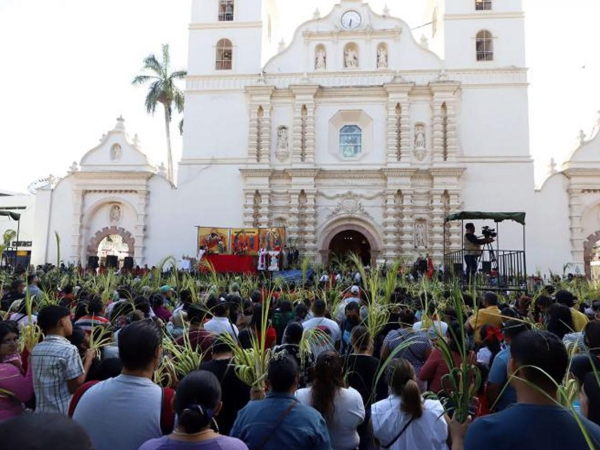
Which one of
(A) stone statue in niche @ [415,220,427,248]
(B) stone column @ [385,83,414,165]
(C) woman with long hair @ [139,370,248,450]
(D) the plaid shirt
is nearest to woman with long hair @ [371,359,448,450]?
(C) woman with long hair @ [139,370,248,450]

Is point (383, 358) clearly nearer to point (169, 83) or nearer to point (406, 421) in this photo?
point (406, 421)

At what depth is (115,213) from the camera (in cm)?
2614

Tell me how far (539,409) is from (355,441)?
66.9 inches

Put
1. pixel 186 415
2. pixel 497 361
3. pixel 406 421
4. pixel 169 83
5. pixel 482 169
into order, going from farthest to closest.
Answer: pixel 169 83, pixel 482 169, pixel 497 361, pixel 406 421, pixel 186 415

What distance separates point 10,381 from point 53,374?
0.91 ft

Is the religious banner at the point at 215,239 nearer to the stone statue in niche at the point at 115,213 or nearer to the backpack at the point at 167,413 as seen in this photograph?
the stone statue in niche at the point at 115,213

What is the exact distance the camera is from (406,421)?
11.0 ft

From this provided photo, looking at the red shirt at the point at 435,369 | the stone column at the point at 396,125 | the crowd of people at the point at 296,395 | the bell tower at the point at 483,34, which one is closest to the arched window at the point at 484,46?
the bell tower at the point at 483,34

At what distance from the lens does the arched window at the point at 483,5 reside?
1011 inches

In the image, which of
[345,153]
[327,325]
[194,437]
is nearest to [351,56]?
[345,153]

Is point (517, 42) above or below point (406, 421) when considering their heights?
above

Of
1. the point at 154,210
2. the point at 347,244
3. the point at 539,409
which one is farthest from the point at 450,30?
the point at 539,409

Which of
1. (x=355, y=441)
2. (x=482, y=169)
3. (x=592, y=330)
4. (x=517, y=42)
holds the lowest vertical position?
(x=355, y=441)

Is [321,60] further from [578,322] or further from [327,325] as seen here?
[578,322]
